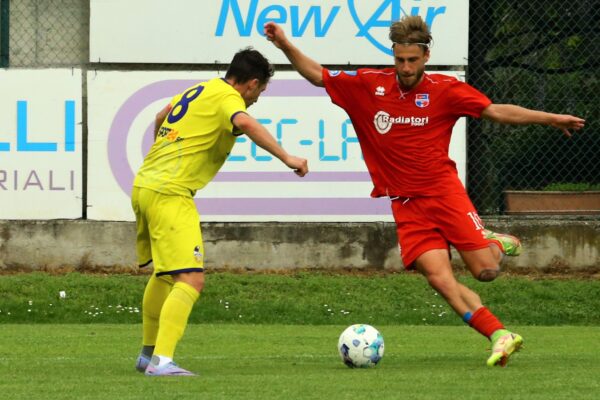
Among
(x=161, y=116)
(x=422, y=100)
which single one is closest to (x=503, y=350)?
(x=422, y=100)

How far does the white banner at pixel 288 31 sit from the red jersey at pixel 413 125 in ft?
20.1

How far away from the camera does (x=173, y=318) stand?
796 cm

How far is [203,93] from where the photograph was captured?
330 inches

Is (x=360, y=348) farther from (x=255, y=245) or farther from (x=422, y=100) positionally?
(x=255, y=245)

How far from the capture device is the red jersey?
915cm

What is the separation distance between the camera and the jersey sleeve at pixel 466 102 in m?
9.10

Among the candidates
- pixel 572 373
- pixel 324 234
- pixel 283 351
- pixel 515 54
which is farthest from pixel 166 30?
pixel 572 373

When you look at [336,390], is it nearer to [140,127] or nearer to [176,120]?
[176,120]

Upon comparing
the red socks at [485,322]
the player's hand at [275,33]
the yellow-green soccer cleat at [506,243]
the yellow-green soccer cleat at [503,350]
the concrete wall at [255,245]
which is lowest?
the concrete wall at [255,245]

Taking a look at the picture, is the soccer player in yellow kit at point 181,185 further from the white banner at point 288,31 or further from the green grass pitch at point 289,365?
the white banner at point 288,31

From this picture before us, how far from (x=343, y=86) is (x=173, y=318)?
2313 mm

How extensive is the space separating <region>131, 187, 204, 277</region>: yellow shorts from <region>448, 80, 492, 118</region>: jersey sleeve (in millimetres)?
2029

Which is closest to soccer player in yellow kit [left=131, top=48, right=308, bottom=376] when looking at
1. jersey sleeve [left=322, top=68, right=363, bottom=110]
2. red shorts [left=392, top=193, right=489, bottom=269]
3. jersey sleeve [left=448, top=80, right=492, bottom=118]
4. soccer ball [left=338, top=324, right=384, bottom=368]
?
jersey sleeve [left=322, top=68, right=363, bottom=110]

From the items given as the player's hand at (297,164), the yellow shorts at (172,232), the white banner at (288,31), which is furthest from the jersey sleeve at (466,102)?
the white banner at (288,31)
